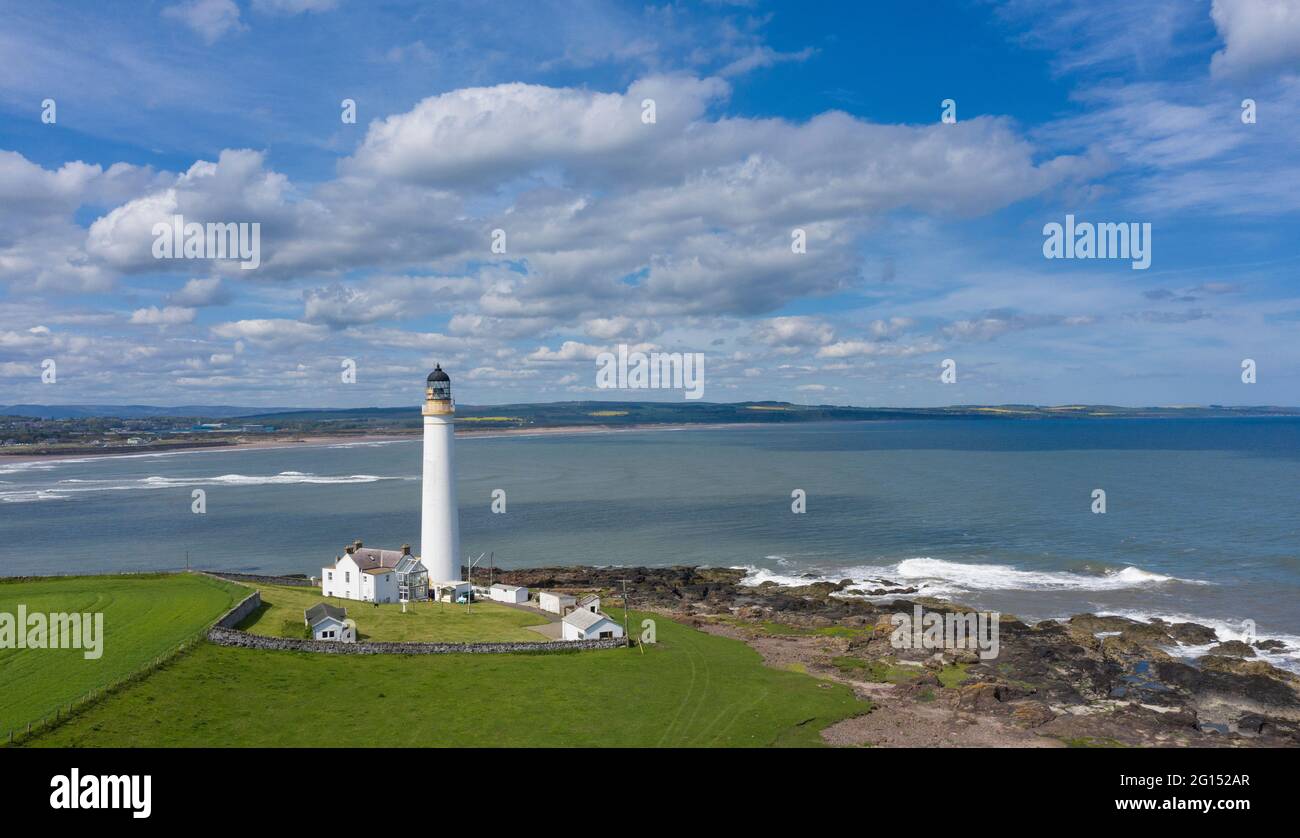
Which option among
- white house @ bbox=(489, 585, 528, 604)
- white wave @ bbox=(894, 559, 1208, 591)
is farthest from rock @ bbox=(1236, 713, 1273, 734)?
white house @ bbox=(489, 585, 528, 604)

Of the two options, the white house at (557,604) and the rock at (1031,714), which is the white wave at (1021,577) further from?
the white house at (557,604)

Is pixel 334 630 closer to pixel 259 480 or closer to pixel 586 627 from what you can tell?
pixel 586 627

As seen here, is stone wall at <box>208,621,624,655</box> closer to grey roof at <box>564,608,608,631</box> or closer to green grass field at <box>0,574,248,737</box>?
grey roof at <box>564,608,608,631</box>

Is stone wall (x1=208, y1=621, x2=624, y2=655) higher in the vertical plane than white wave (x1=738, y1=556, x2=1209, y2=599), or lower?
higher

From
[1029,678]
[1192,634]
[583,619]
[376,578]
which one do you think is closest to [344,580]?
[376,578]

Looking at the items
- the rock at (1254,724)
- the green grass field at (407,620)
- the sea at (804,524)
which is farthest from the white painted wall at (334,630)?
the rock at (1254,724)

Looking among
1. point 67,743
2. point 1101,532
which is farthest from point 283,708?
point 1101,532
